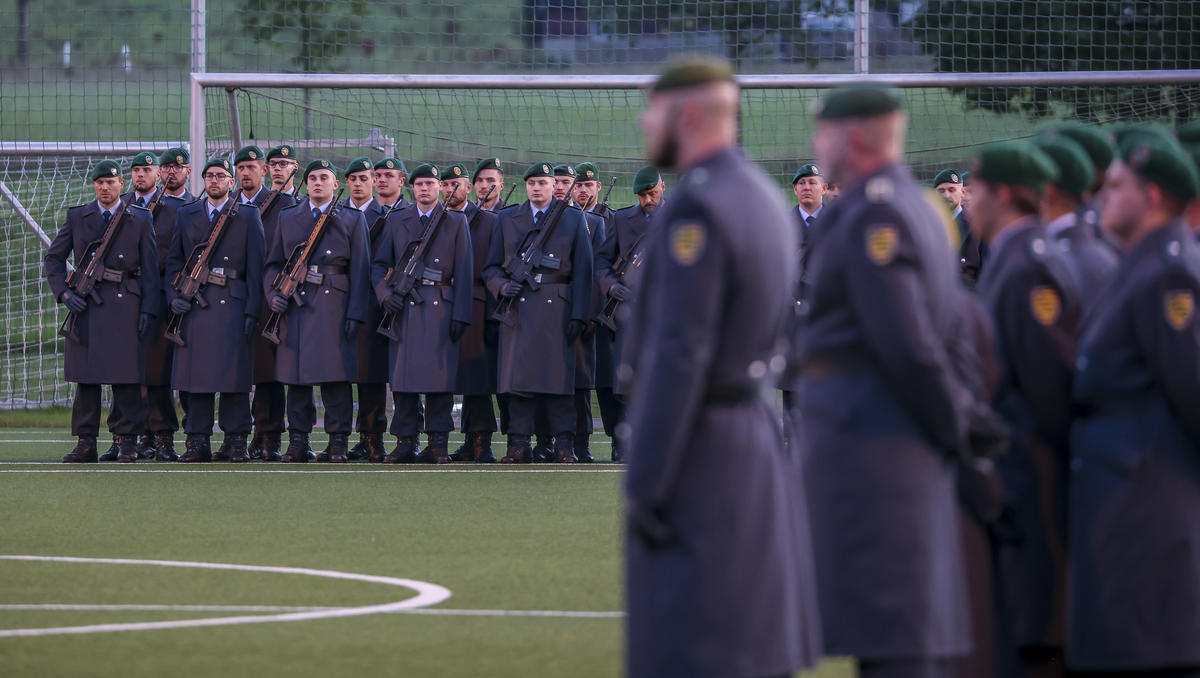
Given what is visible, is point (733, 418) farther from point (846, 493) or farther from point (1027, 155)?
point (1027, 155)

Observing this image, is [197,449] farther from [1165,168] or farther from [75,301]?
[1165,168]

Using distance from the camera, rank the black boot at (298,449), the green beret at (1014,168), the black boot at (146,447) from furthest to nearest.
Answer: the black boot at (146,447), the black boot at (298,449), the green beret at (1014,168)

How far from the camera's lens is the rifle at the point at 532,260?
42.5ft

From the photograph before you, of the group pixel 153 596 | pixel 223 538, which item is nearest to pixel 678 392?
pixel 153 596

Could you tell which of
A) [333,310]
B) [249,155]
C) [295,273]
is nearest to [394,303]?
[333,310]

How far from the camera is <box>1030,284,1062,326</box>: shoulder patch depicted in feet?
16.5

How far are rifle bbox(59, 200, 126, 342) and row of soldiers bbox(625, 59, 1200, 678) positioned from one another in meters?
8.72

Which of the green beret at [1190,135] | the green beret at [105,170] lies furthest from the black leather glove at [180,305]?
the green beret at [1190,135]

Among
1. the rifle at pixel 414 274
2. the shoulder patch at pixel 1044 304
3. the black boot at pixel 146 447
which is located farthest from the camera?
the black boot at pixel 146 447

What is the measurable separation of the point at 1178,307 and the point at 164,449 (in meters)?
9.62

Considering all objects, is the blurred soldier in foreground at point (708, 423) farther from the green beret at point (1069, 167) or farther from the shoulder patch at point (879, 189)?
the green beret at point (1069, 167)

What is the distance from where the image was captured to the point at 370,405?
1339 cm

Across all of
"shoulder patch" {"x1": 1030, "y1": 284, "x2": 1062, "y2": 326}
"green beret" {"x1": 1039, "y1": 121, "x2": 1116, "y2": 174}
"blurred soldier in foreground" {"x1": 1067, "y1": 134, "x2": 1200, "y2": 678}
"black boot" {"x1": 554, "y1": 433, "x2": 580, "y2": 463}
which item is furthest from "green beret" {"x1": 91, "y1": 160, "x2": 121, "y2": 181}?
"blurred soldier in foreground" {"x1": 1067, "y1": 134, "x2": 1200, "y2": 678}

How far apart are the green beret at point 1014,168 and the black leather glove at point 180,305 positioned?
863cm
